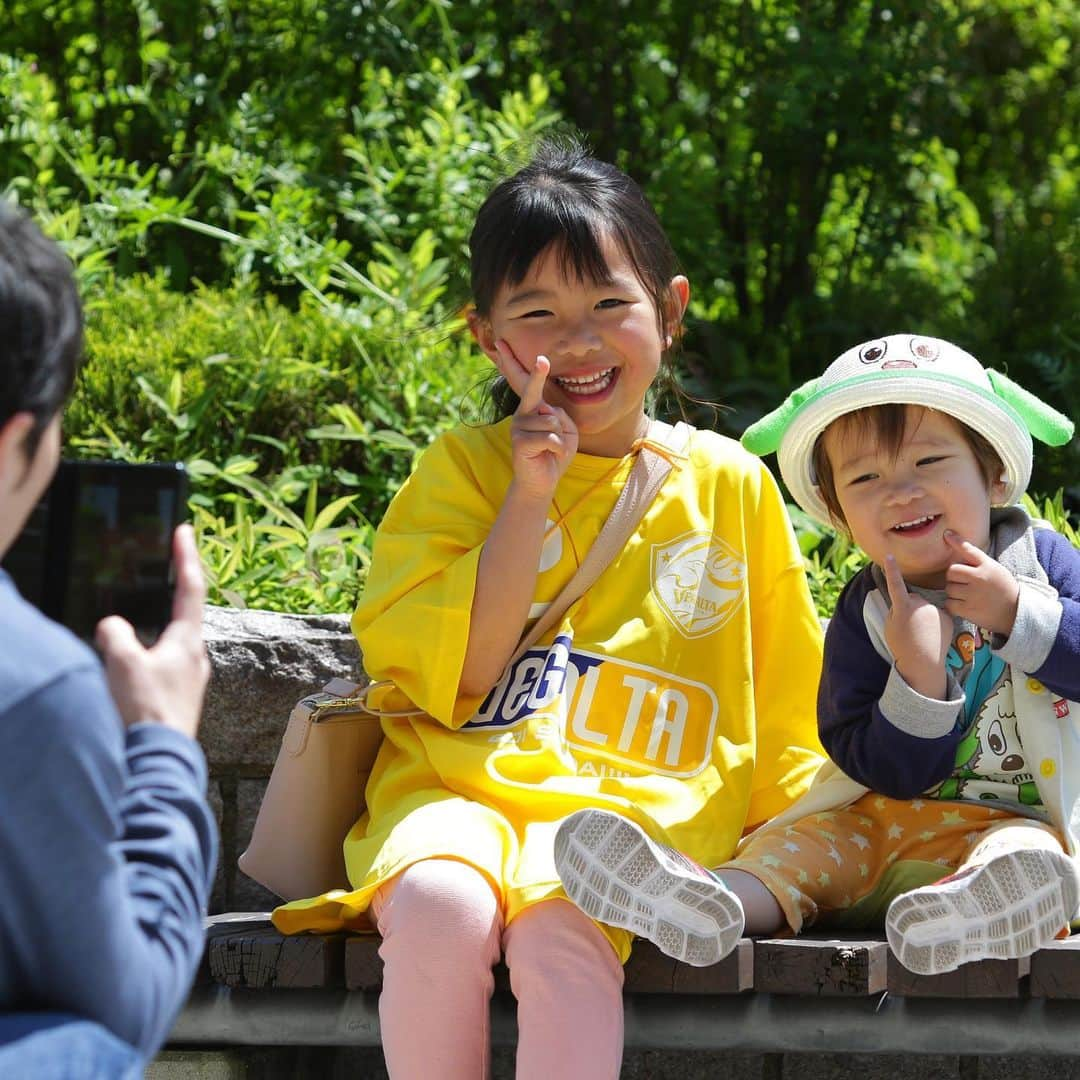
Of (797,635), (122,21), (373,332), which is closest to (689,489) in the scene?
(797,635)

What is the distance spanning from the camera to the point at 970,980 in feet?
7.77

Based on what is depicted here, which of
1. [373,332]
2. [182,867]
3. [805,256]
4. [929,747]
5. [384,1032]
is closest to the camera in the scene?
[182,867]

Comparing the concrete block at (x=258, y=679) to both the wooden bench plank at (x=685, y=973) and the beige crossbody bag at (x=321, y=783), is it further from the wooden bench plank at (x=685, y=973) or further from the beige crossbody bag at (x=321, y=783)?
the wooden bench plank at (x=685, y=973)

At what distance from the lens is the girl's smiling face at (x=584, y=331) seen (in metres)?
2.78

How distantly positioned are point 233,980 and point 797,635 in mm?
1067

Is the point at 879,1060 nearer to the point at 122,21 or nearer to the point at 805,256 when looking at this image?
the point at 805,256

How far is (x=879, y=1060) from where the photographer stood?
9.68ft

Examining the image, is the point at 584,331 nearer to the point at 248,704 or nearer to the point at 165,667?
the point at 248,704

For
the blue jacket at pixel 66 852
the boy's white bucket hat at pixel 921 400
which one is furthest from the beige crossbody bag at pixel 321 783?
the blue jacket at pixel 66 852

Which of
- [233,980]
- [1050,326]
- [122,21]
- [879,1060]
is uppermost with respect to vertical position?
[122,21]

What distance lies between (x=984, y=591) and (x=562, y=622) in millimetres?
663

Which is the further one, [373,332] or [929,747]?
[373,332]

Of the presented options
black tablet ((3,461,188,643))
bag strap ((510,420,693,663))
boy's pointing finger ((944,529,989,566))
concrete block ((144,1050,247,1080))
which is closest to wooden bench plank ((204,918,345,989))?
concrete block ((144,1050,247,1080))

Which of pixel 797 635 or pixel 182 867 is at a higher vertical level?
pixel 182 867
